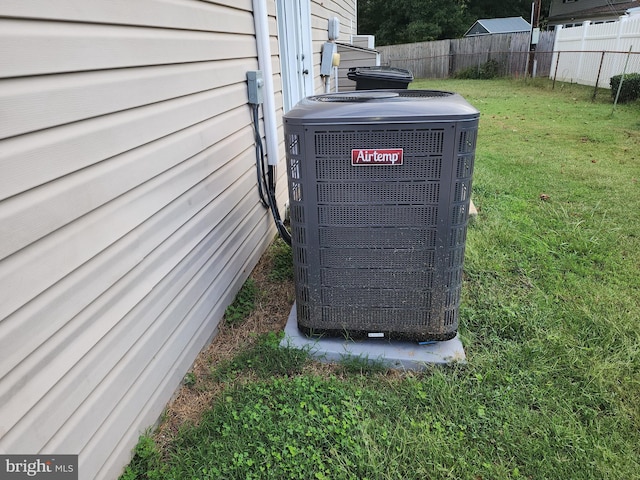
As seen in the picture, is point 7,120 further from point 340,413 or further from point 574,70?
point 574,70

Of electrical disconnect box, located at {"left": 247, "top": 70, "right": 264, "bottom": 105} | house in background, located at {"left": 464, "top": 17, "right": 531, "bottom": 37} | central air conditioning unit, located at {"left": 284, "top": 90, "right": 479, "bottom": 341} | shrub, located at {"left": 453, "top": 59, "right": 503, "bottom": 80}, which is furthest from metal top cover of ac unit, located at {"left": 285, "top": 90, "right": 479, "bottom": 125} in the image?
house in background, located at {"left": 464, "top": 17, "right": 531, "bottom": 37}

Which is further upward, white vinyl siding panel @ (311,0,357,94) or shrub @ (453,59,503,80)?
white vinyl siding panel @ (311,0,357,94)

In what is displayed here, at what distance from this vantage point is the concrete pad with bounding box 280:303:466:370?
2133mm

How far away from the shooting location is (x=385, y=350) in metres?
2.20

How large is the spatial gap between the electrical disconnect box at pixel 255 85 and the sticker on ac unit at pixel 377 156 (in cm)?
139

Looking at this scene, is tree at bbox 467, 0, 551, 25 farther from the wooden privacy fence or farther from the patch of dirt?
the patch of dirt

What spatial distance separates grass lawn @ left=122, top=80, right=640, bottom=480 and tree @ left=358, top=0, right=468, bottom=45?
100 feet

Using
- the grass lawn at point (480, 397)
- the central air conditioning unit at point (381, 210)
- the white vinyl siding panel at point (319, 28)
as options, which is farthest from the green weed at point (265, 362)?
the white vinyl siding panel at point (319, 28)

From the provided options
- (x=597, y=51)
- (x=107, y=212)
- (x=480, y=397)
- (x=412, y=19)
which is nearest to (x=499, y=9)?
(x=412, y=19)

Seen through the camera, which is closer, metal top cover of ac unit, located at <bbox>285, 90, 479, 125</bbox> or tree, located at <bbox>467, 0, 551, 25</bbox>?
metal top cover of ac unit, located at <bbox>285, 90, 479, 125</bbox>

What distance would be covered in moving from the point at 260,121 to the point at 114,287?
198cm

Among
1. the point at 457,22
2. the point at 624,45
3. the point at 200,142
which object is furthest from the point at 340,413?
the point at 457,22

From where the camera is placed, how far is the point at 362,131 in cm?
179
